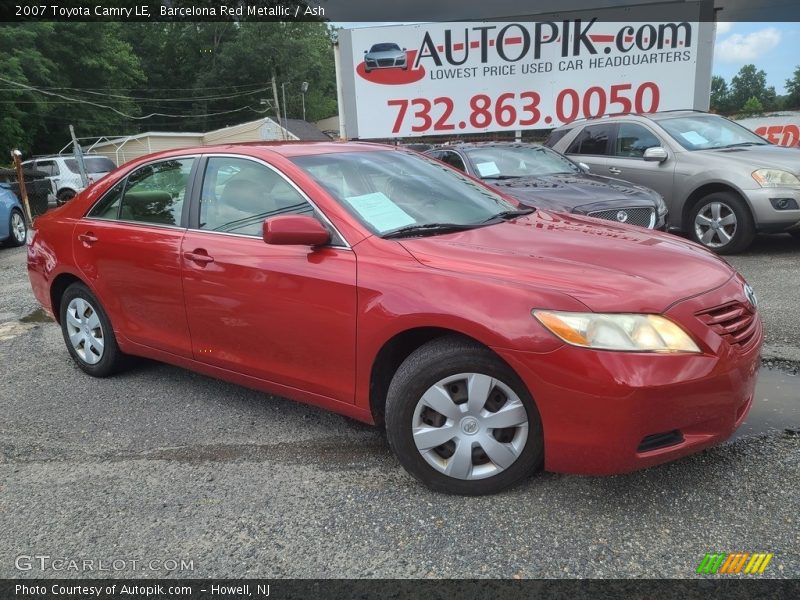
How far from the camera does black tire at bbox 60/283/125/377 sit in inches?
164

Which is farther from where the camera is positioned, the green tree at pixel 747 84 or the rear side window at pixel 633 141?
the green tree at pixel 747 84

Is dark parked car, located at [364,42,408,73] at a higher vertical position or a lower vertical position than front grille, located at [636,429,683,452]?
higher

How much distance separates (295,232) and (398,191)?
0.74m

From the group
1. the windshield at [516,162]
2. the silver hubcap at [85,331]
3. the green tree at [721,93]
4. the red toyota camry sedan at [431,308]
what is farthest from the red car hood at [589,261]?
the green tree at [721,93]

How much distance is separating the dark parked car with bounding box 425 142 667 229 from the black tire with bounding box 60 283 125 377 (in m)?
3.85

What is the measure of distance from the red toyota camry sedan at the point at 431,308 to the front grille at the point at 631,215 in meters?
2.69

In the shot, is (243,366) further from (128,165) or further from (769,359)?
(769,359)

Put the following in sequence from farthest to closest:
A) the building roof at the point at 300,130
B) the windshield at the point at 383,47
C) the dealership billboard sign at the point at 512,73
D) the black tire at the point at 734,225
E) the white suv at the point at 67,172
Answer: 1. the building roof at the point at 300,130
2. the white suv at the point at 67,172
3. the windshield at the point at 383,47
4. the dealership billboard sign at the point at 512,73
5. the black tire at the point at 734,225

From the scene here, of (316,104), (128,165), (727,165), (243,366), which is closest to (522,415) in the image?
(243,366)

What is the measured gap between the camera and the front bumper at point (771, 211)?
21.9ft

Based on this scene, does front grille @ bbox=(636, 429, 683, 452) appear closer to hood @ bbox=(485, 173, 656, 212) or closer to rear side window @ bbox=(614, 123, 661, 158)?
hood @ bbox=(485, 173, 656, 212)

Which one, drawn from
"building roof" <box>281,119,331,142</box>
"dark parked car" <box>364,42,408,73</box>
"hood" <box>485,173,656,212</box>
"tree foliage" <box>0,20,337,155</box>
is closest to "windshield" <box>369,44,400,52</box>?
"dark parked car" <box>364,42,408,73</box>

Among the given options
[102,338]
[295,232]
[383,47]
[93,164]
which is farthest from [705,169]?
[93,164]

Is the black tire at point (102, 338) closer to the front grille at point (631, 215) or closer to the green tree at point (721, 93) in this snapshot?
the front grille at point (631, 215)
